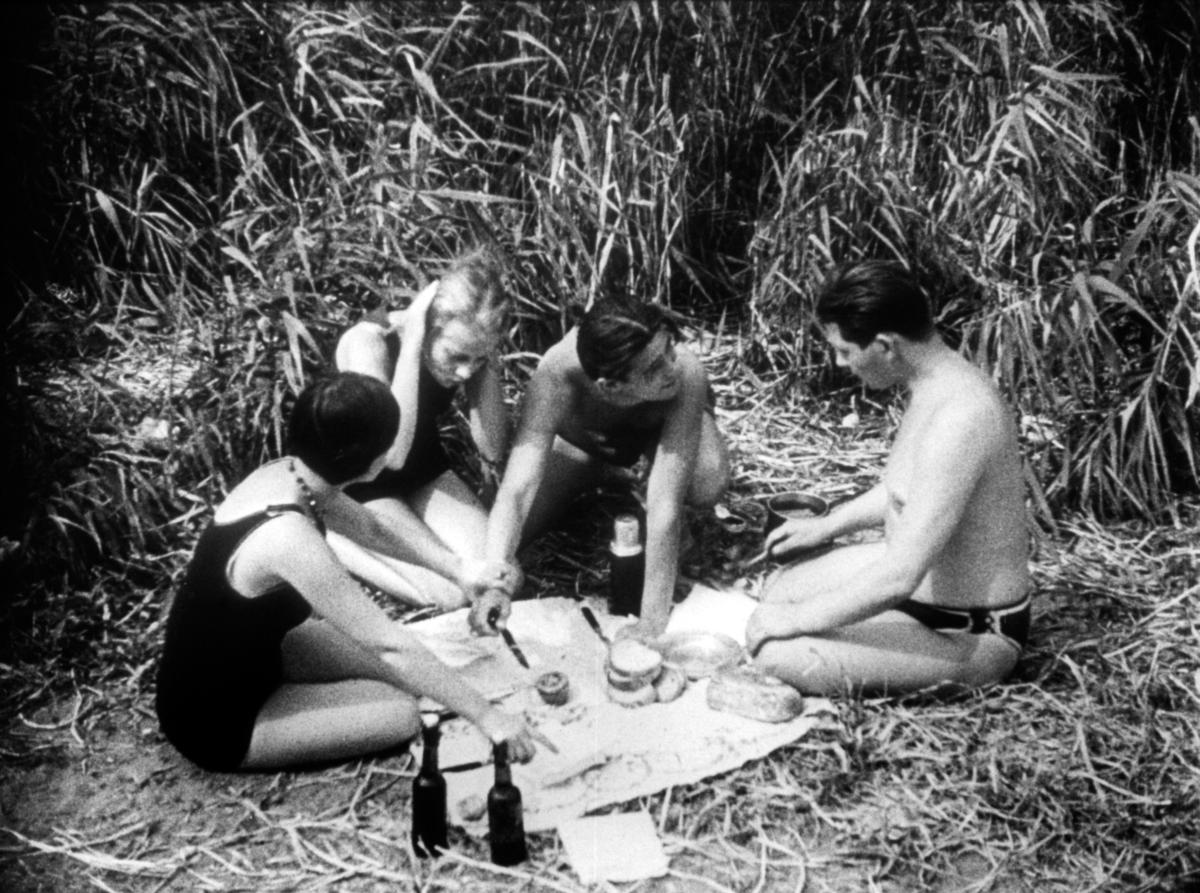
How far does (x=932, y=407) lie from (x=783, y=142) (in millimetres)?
2704

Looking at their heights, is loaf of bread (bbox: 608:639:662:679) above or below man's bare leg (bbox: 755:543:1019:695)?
below

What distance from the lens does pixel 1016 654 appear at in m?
3.37

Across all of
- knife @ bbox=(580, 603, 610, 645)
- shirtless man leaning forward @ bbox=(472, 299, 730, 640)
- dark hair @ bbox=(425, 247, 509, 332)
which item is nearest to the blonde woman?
dark hair @ bbox=(425, 247, 509, 332)

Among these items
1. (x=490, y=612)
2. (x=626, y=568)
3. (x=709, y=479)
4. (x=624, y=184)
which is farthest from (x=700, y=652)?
(x=624, y=184)

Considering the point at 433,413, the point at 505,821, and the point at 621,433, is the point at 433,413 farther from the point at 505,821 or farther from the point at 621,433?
the point at 505,821

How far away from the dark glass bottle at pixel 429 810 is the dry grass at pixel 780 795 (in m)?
0.05

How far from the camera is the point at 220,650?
116 inches

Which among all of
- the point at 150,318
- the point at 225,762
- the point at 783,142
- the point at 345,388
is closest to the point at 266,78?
the point at 150,318

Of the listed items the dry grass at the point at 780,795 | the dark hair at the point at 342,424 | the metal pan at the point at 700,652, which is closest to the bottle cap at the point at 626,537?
the metal pan at the point at 700,652

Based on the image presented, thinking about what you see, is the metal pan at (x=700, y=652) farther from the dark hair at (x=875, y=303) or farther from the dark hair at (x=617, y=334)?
the dark hair at (x=875, y=303)

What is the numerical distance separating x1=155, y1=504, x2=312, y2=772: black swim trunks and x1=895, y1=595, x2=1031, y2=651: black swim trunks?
1832 mm

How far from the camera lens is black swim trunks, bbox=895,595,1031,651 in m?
3.31

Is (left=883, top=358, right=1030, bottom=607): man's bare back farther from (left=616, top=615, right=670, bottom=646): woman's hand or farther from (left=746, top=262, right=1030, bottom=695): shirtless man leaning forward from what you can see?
(left=616, top=615, right=670, bottom=646): woman's hand

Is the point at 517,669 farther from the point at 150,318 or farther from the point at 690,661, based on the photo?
the point at 150,318
